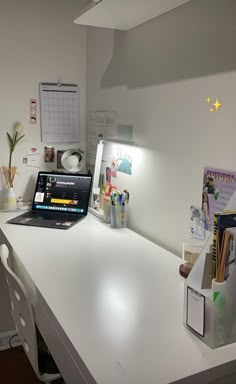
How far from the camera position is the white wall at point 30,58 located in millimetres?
2234

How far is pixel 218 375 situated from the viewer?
35.9 inches

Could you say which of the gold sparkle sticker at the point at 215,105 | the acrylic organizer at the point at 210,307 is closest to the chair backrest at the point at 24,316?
the acrylic organizer at the point at 210,307

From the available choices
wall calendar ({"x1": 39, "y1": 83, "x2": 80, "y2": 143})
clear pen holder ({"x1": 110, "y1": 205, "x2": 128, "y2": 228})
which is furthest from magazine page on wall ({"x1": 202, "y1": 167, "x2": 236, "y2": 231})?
wall calendar ({"x1": 39, "y1": 83, "x2": 80, "y2": 143})

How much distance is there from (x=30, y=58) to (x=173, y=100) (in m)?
1.10

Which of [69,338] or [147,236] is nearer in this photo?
[69,338]

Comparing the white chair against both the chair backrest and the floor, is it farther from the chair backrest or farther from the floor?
the floor

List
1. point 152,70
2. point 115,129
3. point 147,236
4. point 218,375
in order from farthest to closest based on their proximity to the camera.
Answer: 1. point 115,129
2. point 147,236
3. point 152,70
4. point 218,375

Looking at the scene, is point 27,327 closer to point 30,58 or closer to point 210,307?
point 210,307

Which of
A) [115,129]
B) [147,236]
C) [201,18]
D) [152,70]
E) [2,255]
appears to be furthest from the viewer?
[115,129]

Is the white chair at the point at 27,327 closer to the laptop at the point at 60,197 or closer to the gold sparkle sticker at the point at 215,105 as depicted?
the laptop at the point at 60,197

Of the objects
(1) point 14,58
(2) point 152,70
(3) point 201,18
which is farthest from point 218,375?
(1) point 14,58

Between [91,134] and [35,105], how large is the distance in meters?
0.39

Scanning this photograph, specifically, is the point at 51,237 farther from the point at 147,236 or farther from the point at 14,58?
the point at 14,58

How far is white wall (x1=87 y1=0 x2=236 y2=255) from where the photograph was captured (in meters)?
1.35
